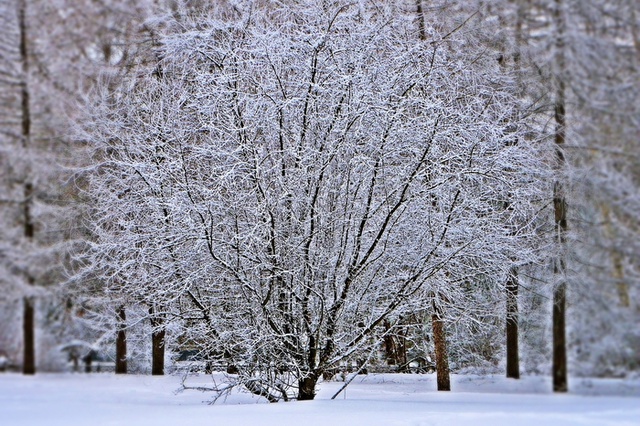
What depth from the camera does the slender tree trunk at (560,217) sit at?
17.9 ft

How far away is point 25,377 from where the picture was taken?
5.09 meters

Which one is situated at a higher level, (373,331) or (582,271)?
(582,271)

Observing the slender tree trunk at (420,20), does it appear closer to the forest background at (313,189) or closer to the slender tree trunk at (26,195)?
the forest background at (313,189)

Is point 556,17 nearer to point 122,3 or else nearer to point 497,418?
point 497,418

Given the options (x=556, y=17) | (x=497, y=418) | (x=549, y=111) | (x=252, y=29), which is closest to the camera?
(x=497, y=418)

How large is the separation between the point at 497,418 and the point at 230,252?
2106 millimetres

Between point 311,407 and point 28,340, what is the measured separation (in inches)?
86.3

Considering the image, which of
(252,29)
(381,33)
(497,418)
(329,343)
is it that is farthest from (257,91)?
(497,418)

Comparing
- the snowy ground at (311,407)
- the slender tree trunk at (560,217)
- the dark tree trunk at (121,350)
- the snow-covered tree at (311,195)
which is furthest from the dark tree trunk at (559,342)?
the dark tree trunk at (121,350)

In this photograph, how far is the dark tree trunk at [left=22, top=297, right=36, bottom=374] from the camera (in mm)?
5105

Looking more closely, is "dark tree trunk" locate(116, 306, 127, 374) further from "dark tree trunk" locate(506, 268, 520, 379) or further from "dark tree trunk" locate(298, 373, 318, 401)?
"dark tree trunk" locate(506, 268, 520, 379)

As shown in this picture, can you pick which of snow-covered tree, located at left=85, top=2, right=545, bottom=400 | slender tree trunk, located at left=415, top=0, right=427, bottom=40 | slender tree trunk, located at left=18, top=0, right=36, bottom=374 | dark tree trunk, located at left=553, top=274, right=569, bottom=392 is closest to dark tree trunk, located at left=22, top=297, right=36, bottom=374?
slender tree trunk, located at left=18, top=0, right=36, bottom=374

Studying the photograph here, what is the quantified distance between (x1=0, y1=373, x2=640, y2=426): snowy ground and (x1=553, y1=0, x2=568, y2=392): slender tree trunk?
32 centimetres

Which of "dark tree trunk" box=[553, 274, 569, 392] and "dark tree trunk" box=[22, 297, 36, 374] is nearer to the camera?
Answer: "dark tree trunk" box=[553, 274, 569, 392]
